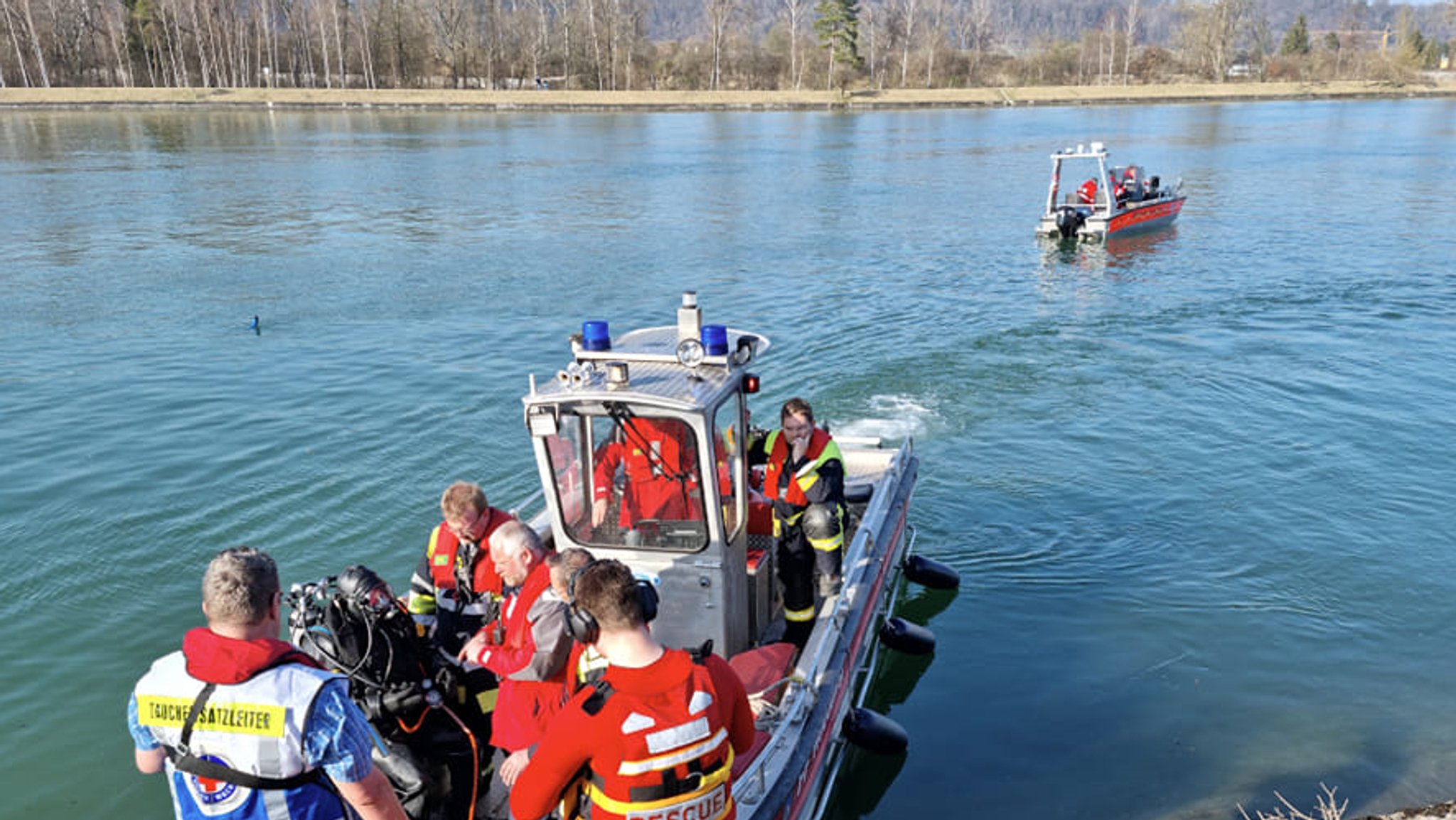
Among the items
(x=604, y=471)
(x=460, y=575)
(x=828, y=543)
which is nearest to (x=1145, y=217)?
(x=828, y=543)

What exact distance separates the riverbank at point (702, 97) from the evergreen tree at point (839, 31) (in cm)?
726

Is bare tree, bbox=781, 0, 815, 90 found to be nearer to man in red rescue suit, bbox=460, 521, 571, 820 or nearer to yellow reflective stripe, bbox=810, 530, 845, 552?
yellow reflective stripe, bbox=810, 530, 845, 552

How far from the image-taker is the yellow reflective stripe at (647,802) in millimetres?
3137

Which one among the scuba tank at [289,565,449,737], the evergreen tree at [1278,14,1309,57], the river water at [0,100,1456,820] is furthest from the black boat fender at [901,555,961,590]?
the evergreen tree at [1278,14,1309,57]

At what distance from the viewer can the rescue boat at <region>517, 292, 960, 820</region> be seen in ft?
16.3

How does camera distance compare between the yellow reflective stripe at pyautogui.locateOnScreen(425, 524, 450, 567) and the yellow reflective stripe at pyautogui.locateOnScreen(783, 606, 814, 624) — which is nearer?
the yellow reflective stripe at pyautogui.locateOnScreen(425, 524, 450, 567)

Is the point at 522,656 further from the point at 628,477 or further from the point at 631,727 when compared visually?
the point at 631,727

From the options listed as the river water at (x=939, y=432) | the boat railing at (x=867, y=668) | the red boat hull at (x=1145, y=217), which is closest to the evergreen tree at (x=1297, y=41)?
the river water at (x=939, y=432)

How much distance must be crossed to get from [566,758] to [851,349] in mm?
13202

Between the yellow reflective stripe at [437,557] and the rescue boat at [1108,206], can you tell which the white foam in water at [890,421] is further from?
the rescue boat at [1108,206]

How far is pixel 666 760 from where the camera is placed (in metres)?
3.09

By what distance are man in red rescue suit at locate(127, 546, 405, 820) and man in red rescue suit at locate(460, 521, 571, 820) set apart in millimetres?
1221

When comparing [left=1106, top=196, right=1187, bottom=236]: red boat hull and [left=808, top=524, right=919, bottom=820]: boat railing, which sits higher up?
[left=1106, top=196, right=1187, bottom=236]: red boat hull

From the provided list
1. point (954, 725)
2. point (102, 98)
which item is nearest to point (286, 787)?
point (954, 725)
